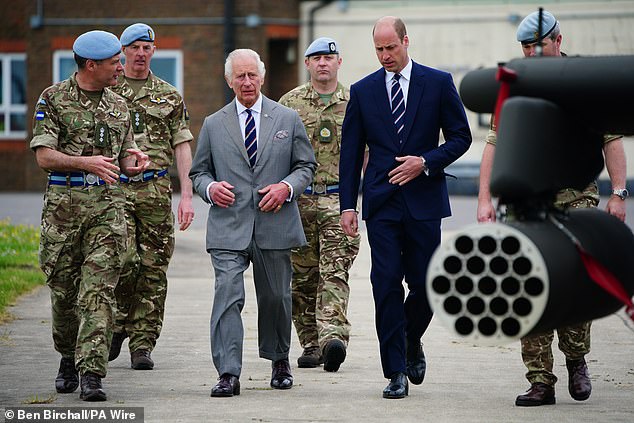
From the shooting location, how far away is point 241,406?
8484 millimetres

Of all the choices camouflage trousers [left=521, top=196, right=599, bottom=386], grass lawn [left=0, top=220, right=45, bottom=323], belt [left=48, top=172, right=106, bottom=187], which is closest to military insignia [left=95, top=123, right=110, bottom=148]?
belt [left=48, top=172, right=106, bottom=187]

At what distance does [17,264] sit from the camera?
16234mm

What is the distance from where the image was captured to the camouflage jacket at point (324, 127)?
10.8 m

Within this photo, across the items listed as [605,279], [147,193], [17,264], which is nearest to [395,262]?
[147,193]

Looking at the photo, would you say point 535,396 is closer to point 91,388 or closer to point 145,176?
point 91,388

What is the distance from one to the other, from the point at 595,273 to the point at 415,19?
2885 centimetres

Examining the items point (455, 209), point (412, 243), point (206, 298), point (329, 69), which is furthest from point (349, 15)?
point (412, 243)

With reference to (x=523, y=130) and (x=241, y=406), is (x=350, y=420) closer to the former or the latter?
(x=241, y=406)

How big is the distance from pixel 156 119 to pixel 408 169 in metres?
2.53

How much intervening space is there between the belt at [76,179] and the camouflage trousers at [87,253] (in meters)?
0.03

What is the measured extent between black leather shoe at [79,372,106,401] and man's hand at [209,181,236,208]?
1.32 m

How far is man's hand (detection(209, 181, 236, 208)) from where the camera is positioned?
360 inches

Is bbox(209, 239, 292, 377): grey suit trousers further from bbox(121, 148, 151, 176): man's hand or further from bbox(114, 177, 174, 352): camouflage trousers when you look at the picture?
→ bbox(114, 177, 174, 352): camouflage trousers

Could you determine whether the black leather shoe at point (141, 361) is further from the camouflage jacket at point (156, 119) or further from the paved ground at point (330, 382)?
the camouflage jacket at point (156, 119)
